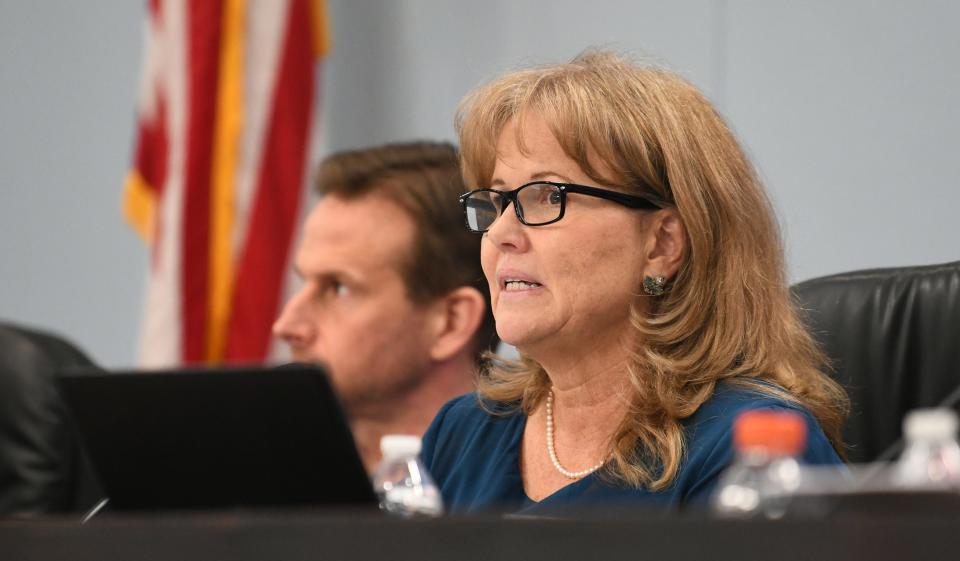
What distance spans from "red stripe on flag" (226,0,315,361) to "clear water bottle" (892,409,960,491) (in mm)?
2506

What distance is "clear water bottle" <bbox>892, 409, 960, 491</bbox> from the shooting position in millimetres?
748

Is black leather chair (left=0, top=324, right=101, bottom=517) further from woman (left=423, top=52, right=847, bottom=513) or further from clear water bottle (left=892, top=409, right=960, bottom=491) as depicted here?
clear water bottle (left=892, top=409, right=960, bottom=491)

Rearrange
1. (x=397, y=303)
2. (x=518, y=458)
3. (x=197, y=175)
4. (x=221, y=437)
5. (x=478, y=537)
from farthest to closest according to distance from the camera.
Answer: (x=197, y=175), (x=397, y=303), (x=518, y=458), (x=221, y=437), (x=478, y=537)

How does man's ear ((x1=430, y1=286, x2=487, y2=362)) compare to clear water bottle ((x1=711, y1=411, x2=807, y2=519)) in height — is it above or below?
below

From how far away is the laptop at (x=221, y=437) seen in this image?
1091mm

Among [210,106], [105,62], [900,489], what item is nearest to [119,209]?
[105,62]

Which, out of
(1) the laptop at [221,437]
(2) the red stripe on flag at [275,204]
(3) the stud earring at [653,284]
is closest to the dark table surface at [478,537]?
(1) the laptop at [221,437]

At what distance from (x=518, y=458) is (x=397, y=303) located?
67 centimetres

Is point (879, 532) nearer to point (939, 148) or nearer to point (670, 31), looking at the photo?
point (939, 148)

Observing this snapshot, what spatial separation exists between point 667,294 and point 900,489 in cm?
106

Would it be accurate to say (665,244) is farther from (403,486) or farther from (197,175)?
(197,175)

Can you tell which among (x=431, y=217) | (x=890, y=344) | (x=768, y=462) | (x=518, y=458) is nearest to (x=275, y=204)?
(x=431, y=217)

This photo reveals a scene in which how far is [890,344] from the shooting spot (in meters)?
1.81

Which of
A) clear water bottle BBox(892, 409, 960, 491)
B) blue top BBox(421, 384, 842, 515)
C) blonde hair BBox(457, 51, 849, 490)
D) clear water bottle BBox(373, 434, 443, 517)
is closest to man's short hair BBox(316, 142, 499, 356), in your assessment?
blue top BBox(421, 384, 842, 515)
